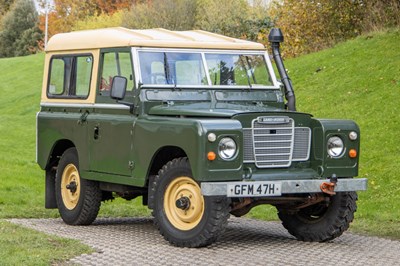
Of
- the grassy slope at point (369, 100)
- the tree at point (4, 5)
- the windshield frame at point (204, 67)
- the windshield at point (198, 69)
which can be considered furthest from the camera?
the tree at point (4, 5)

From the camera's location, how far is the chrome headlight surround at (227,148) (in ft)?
32.0

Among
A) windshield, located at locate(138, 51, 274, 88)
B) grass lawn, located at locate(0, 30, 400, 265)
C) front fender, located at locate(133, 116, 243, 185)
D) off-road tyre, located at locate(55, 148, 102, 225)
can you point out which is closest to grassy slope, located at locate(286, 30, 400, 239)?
grass lawn, located at locate(0, 30, 400, 265)

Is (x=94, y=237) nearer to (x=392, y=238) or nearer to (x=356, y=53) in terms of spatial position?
(x=392, y=238)

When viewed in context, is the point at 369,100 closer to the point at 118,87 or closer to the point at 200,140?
the point at 118,87

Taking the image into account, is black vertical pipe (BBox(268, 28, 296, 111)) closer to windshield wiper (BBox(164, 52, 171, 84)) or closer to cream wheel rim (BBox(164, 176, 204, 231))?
windshield wiper (BBox(164, 52, 171, 84))

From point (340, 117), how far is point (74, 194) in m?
9.46

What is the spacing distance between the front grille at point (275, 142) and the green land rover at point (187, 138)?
0.01 metres

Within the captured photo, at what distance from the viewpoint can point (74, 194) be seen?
12430mm

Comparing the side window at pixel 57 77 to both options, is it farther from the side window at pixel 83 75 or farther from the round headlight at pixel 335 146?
the round headlight at pixel 335 146

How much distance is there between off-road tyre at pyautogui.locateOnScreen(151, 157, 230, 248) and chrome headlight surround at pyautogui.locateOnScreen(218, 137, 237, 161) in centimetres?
41

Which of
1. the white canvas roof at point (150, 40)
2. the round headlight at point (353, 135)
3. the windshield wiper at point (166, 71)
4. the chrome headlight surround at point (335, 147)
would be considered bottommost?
the chrome headlight surround at point (335, 147)

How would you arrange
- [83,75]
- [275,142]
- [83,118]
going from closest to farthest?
[275,142]
[83,118]
[83,75]

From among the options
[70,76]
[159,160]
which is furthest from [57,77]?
[159,160]

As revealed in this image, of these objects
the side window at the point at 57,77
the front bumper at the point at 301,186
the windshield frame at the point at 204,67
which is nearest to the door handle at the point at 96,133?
the windshield frame at the point at 204,67
